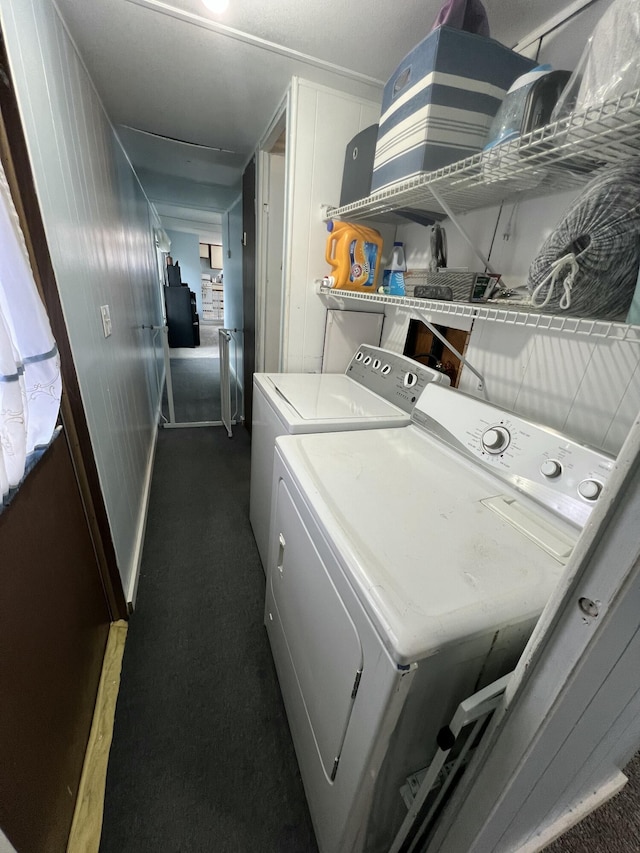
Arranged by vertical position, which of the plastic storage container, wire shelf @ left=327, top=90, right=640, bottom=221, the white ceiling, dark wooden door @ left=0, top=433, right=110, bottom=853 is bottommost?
dark wooden door @ left=0, top=433, right=110, bottom=853

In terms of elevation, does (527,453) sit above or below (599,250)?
below

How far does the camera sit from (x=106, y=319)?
1620 mm

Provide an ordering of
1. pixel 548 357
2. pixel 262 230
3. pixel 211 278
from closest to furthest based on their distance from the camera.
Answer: pixel 548 357 → pixel 262 230 → pixel 211 278

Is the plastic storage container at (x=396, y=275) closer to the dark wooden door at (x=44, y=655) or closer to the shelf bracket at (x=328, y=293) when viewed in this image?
the shelf bracket at (x=328, y=293)

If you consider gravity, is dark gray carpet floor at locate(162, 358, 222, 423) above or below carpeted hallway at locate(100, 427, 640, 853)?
above

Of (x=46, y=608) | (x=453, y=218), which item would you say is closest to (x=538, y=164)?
(x=453, y=218)

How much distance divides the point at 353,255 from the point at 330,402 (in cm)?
85

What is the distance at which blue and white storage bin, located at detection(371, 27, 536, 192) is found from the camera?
1.05 meters

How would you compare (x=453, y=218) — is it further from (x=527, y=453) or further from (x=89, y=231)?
(x=89, y=231)

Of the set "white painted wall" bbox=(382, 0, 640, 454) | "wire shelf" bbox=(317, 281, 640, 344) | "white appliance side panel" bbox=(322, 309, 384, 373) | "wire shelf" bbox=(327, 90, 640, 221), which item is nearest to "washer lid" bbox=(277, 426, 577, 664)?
"white painted wall" bbox=(382, 0, 640, 454)

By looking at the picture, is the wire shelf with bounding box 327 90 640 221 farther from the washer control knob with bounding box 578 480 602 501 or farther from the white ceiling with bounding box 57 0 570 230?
the washer control knob with bounding box 578 480 602 501

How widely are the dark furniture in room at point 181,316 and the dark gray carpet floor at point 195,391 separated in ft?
2.17

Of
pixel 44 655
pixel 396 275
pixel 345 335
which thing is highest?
pixel 396 275

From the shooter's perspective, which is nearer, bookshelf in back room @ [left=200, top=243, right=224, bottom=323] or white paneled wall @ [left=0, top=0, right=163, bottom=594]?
white paneled wall @ [left=0, top=0, right=163, bottom=594]
